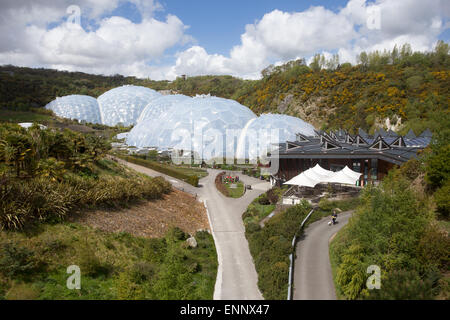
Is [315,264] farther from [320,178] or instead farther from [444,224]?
[320,178]

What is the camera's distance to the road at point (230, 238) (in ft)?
40.6

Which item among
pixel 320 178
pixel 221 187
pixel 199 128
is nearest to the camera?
pixel 320 178

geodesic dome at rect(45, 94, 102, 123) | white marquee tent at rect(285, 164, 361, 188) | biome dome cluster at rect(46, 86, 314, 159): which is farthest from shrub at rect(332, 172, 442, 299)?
geodesic dome at rect(45, 94, 102, 123)

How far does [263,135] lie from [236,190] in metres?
14.3

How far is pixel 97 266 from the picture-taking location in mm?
11875

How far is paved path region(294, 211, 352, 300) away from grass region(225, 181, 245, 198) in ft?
33.2

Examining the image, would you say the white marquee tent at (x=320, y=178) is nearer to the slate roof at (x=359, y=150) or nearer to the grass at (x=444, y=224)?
the slate roof at (x=359, y=150)

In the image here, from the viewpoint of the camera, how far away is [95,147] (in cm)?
2450

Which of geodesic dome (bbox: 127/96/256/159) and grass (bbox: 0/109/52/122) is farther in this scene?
grass (bbox: 0/109/52/122)

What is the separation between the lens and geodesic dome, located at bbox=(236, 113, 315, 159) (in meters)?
41.1

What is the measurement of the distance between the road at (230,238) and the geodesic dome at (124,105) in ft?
139

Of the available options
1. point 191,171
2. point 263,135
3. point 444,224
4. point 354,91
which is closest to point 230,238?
point 444,224

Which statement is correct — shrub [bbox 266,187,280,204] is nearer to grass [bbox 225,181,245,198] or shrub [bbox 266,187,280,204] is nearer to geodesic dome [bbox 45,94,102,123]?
grass [bbox 225,181,245,198]

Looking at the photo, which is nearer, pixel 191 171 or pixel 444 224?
pixel 444 224
